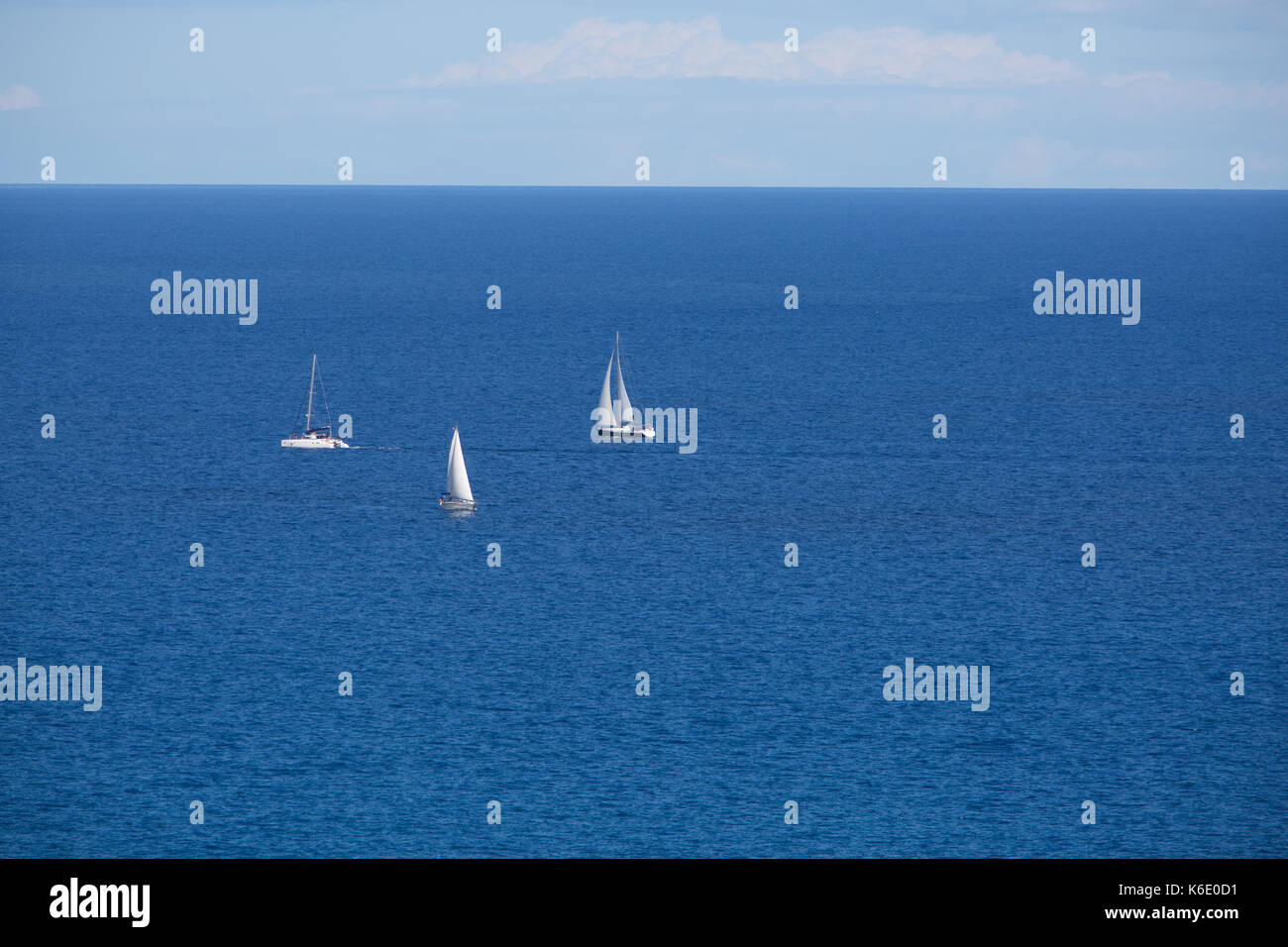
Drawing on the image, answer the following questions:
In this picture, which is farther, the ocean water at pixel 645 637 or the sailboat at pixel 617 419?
the sailboat at pixel 617 419

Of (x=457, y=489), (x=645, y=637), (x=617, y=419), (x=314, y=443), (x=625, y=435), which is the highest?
(x=617, y=419)

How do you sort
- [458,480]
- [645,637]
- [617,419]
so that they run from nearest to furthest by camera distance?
1. [645,637]
2. [458,480]
3. [617,419]

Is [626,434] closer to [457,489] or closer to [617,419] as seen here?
[617,419]

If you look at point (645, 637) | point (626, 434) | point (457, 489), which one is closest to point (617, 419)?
point (626, 434)

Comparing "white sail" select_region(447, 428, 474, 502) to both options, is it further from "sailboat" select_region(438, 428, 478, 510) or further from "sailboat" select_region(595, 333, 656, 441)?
"sailboat" select_region(595, 333, 656, 441)

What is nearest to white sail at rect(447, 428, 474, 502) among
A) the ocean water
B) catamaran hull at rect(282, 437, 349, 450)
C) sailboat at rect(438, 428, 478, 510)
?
sailboat at rect(438, 428, 478, 510)

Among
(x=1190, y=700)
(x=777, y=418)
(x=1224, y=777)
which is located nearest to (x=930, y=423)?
(x=777, y=418)

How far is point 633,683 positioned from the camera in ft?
292

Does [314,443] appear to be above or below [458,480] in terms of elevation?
above

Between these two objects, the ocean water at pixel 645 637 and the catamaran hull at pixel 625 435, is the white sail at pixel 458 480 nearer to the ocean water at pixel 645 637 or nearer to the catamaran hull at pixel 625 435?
the ocean water at pixel 645 637

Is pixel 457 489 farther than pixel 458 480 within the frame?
Yes

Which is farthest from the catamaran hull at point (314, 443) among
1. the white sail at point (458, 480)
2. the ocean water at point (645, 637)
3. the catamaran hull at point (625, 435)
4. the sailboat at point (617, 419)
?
the white sail at point (458, 480)
